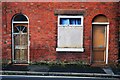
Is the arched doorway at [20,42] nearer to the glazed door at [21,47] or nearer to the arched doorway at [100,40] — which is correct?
the glazed door at [21,47]

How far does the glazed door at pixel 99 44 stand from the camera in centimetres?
1212

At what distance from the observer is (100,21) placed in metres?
12.0

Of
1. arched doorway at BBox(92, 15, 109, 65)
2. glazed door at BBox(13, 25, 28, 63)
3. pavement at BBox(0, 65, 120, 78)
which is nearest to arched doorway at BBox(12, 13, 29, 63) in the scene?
glazed door at BBox(13, 25, 28, 63)

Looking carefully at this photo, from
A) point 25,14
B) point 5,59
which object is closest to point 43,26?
point 25,14

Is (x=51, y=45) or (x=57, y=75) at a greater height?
(x=51, y=45)

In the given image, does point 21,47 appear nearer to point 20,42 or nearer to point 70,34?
point 20,42

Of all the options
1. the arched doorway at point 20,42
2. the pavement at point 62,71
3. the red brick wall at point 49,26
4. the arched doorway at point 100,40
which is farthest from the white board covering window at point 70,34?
the arched doorway at point 20,42

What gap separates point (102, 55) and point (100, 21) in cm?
186

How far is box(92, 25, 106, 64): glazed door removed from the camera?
12.1 meters

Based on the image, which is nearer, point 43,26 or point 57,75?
point 57,75

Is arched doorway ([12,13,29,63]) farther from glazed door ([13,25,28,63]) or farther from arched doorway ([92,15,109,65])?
arched doorway ([92,15,109,65])

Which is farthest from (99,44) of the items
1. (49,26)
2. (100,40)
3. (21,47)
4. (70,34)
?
(21,47)

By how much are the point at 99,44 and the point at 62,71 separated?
298 centimetres

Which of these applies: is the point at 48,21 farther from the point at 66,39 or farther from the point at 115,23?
the point at 115,23
